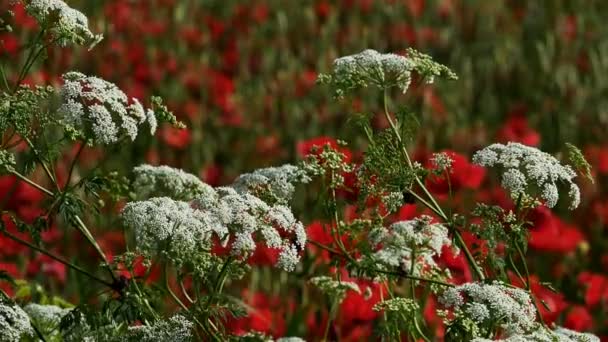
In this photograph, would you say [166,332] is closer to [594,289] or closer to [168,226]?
[168,226]

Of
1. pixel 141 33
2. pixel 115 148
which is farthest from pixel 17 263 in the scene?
pixel 141 33

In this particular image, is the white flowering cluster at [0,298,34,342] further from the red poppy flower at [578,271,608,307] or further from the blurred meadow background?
the red poppy flower at [578,271,608,307]

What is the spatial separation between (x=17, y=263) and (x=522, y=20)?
3.99 metres

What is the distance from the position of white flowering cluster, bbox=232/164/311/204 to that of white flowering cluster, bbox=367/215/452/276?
0.53ft

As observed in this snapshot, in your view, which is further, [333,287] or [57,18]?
[333,287]

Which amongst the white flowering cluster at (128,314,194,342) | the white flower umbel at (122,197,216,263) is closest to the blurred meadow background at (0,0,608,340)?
the white flowering cluster at (128,314,194,342)

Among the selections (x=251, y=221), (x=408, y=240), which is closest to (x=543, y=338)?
(x=408, y=240)

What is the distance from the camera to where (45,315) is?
263 cm

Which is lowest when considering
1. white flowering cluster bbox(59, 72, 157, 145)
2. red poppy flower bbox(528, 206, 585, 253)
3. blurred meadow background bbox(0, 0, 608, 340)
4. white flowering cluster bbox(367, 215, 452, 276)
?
white flowering cluster bbox(367, 215, 452, 276)

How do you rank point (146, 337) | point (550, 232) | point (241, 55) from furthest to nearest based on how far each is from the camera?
point (241, 55)
point (550, 232)
point (146, 337)

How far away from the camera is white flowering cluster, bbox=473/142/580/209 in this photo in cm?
220

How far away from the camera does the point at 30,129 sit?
221cm

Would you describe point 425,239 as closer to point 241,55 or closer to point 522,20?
point 241,55

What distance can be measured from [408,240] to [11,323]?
0.65 metres
